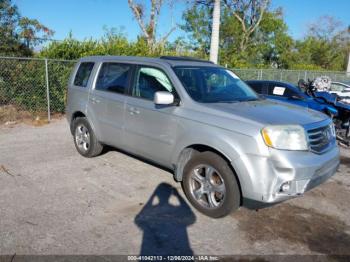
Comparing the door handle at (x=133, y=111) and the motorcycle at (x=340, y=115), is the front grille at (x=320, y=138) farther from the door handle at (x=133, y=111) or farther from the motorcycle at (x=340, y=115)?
the motorcycle at (x=340, y=115)

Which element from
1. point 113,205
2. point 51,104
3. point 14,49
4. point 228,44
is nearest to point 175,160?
point 113,205

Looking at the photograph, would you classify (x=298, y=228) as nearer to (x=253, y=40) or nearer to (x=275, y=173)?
(x=275, y=173)

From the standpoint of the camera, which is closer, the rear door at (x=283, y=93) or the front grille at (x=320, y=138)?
the front grille at (x=320, y=138)

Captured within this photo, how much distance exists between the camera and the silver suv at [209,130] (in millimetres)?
3377

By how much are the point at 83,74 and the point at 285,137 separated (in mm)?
3905

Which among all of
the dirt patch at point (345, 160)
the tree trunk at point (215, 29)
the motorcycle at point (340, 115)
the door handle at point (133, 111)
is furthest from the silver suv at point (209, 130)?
the tree trunk at point (215, 29)

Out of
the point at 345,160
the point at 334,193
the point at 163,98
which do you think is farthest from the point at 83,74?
the point at 345,160

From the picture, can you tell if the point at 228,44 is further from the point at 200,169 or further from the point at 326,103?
the point at 200,169

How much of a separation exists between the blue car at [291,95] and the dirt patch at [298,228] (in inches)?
173

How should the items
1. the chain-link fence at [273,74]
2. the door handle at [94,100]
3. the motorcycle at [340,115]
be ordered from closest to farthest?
the door handle at [94,100], the motorcycle at [340,115], the chain-link fence at [273,74]

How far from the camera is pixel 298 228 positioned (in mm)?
3701

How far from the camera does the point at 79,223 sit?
363cm

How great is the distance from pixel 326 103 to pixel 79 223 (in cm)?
670

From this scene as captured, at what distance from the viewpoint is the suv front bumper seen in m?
3.32
